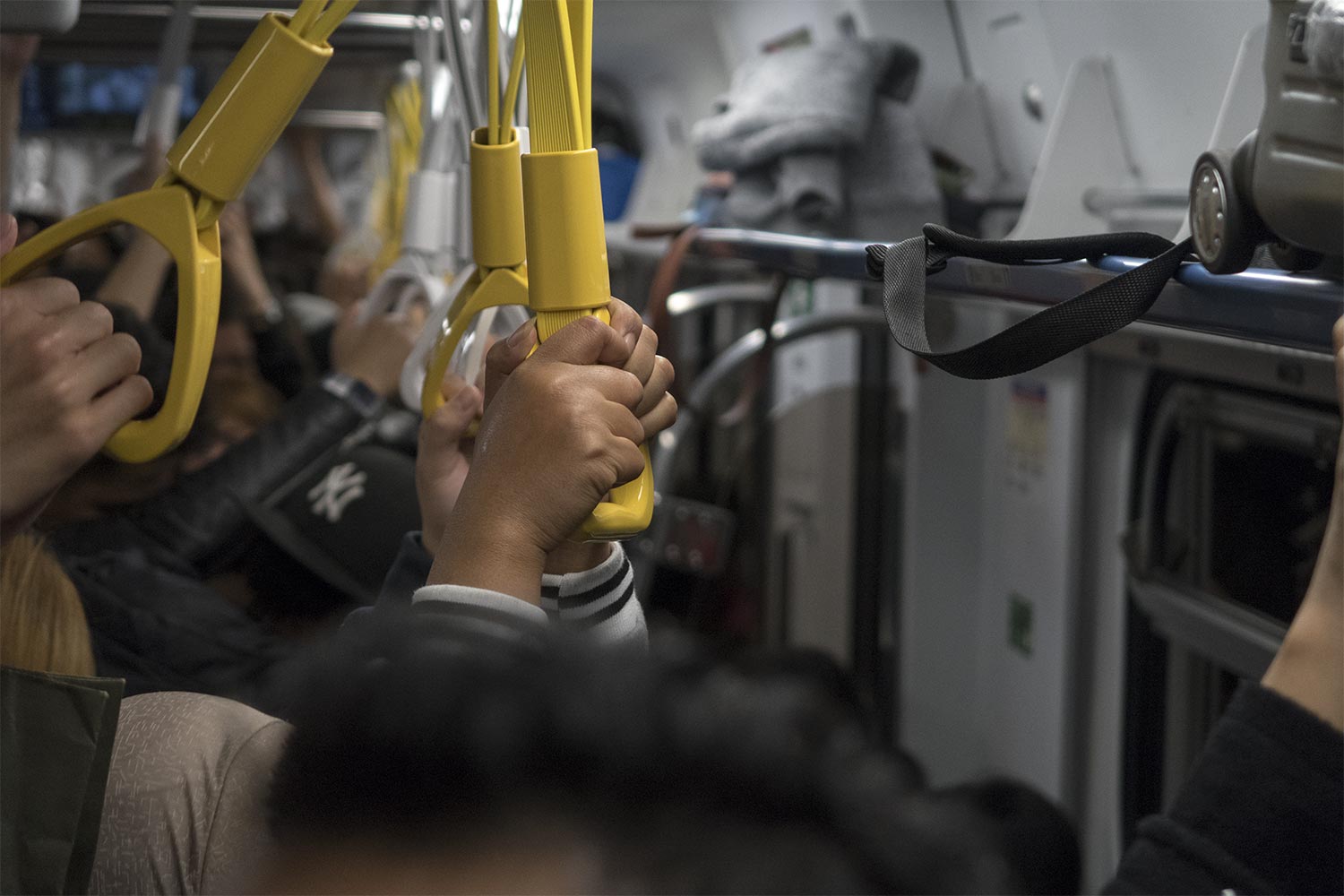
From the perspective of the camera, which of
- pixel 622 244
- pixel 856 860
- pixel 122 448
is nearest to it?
pixel 856 860

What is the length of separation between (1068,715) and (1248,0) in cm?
142

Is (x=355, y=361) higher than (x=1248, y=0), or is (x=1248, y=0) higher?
(x=1248, y=0)

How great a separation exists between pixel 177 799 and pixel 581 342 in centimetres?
38

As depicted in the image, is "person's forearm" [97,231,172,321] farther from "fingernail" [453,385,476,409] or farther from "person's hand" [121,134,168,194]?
"fingernail" [453,385,476,409]

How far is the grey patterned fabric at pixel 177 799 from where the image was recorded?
2.32 feet

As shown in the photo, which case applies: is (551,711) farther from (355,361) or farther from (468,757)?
(355,361)

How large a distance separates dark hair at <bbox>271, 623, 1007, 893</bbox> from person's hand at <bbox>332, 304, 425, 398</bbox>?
0.94 meters

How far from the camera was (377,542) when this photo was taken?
1.34 m

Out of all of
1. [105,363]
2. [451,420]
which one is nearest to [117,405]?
[105,363]

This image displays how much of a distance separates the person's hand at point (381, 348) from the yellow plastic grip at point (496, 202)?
64cm

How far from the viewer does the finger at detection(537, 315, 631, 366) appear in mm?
577

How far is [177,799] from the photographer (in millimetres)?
721

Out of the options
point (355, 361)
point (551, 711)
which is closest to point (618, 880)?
point (551, 711)

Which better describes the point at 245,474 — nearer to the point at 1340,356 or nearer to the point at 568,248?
the point at 568,248
